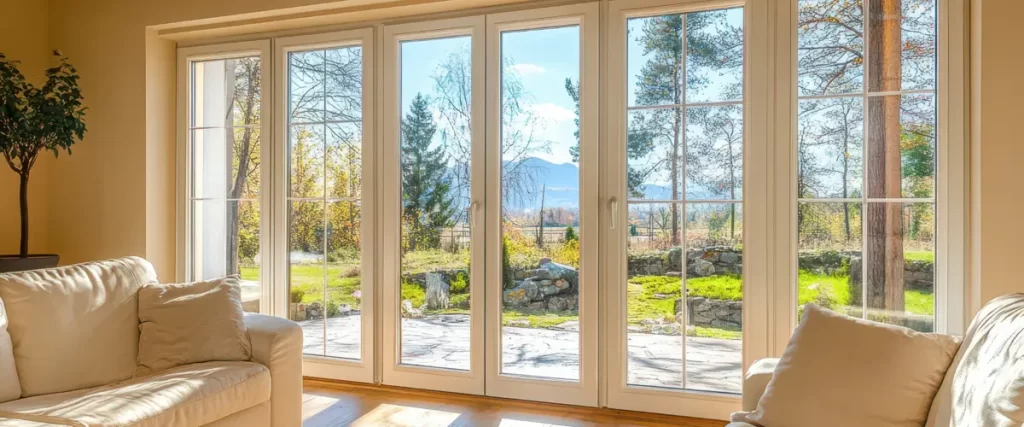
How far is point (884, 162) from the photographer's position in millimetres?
2922

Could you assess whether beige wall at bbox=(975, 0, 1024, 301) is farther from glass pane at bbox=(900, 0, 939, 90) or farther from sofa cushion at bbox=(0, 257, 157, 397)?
sofa cushion at bbox=(0, 257, 157, 397)

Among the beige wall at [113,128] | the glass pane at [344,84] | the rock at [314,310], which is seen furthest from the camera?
the beige wall at [113,128]

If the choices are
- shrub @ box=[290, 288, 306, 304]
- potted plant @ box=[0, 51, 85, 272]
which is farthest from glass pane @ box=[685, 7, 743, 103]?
potted plant @ box=[0, 51, 85, 272]

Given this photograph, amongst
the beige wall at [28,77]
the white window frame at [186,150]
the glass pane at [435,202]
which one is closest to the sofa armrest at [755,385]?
the glass pane at [435,202]

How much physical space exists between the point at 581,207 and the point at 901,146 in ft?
4.93

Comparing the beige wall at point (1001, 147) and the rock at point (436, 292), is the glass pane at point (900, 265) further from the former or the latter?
the rock at point (436, 292)

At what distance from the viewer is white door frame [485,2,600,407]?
339 cm

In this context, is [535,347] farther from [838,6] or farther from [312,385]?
[838,6]

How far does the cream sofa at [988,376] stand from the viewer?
4.73 feet

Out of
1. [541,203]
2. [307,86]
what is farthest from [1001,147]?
[307,86]

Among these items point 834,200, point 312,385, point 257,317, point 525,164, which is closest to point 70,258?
point 312,385

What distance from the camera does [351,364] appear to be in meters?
3.92

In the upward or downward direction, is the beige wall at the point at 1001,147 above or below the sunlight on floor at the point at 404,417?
above

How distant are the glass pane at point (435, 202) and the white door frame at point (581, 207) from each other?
162mm
